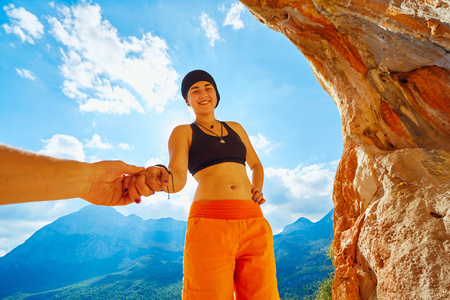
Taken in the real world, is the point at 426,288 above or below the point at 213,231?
below

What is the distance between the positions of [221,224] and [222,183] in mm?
471

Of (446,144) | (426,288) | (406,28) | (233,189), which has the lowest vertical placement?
(426,288)

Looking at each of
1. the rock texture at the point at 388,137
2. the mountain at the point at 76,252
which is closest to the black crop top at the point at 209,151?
the rock texture at the point at 388,137

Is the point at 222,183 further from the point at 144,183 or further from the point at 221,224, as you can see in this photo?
Result: the point at 144,183

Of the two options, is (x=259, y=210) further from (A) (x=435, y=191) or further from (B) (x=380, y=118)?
(B) (x=380, y=118)

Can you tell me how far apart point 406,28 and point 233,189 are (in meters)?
3.05

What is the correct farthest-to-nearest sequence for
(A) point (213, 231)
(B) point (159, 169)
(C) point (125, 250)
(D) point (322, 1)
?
(C) point (125, 250)
(D) point (322, 1)
(A) point (213, 231)
(B) point (159, 169)

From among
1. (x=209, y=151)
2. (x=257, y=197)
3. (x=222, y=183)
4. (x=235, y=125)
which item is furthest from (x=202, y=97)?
(x=257, y=197)

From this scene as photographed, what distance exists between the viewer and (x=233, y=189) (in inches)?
111

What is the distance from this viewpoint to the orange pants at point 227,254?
240 centimetres

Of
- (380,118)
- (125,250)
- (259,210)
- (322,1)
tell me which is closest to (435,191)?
(380,118)

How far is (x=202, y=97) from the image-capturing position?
135 inches

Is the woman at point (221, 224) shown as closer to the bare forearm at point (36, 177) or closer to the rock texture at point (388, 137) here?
the bare forearm at point (36, 177)

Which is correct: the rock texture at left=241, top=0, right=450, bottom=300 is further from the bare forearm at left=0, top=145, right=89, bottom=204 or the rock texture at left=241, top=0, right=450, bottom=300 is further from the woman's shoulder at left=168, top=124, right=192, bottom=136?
the bare forearm at left=0, top=145, right=89, bottom=204
